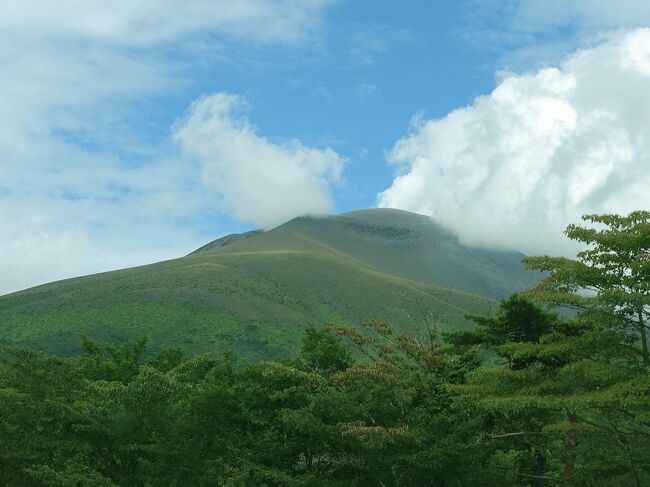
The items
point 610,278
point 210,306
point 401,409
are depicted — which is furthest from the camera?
point 210,306

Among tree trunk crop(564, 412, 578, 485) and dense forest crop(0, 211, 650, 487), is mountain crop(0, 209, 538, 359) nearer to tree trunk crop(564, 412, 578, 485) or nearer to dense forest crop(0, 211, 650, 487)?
dense forest crop(0, 211, 650, 487)

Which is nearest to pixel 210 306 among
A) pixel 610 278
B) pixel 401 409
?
pixel 401 409

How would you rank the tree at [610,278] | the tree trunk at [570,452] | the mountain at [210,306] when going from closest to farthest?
the tree at [610,278] → the tree trunk at [570,452] → the mountain at [210,306]

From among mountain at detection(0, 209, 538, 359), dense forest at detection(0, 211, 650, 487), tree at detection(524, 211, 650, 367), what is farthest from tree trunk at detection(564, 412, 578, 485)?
mountain at detection(0, 209, 538, 359)

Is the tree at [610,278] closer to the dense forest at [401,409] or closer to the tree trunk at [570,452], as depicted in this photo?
the dense forest at [401,409]

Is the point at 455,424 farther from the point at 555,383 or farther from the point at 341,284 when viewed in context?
the point at 341,284

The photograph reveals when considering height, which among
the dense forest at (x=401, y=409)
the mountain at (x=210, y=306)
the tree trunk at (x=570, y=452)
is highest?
the mountain at (x=210, y=306)

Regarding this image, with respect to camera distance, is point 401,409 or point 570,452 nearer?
point 570,452

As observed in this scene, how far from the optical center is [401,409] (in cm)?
2458

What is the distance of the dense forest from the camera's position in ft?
67.5

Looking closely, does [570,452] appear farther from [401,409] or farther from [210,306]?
[210,306]

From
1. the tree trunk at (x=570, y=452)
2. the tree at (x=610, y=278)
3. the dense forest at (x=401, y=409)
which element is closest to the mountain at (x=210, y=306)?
the dense forest at (x=401, y=409)

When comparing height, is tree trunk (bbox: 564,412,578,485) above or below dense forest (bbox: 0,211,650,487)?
below

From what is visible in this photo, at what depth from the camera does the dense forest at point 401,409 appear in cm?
2058
